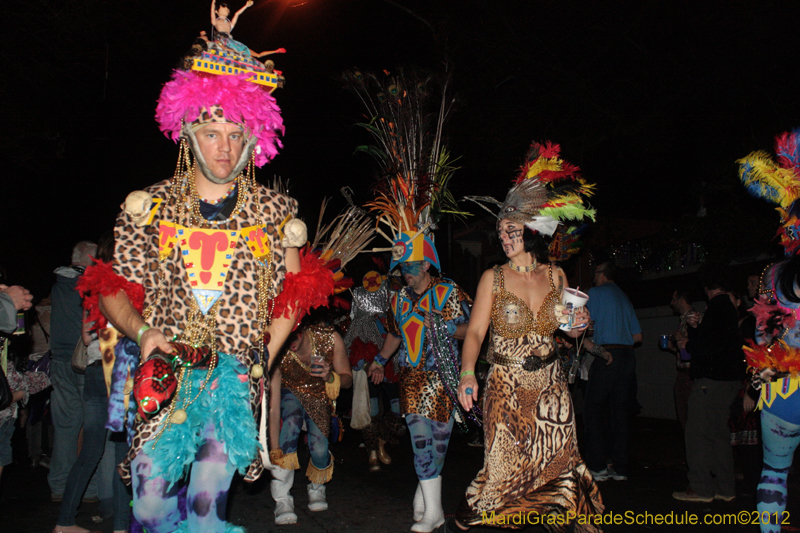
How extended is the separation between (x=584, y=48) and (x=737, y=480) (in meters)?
6.61

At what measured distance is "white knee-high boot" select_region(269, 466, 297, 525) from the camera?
5.39 metres

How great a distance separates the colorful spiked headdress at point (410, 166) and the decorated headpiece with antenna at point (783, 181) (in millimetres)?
2449

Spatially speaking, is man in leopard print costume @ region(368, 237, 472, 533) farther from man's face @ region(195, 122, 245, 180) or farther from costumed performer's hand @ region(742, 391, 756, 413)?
man's face @ region(195, 122, 245, 180)

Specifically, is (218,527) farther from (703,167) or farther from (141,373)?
(703,167)

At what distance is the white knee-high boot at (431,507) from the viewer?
507 cm

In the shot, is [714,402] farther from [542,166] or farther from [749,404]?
[542,166]

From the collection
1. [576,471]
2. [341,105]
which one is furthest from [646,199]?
[576,471]

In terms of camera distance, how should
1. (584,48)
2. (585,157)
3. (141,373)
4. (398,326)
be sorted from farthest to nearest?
(585,157)
(584,48)
(398,326)
(141,373)

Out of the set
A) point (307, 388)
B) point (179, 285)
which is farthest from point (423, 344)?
point (179, 285)

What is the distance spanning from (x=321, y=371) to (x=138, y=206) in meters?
3.18

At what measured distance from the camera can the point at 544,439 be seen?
4.02 metres

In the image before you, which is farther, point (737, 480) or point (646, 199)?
point (646, 199)

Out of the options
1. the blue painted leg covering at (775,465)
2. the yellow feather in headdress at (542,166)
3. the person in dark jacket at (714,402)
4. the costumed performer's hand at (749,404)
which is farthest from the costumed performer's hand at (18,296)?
the costumed performer's hand at (749,404)

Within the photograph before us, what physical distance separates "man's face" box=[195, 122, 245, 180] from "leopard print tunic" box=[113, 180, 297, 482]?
23 centimetres
